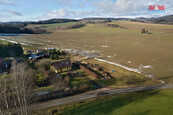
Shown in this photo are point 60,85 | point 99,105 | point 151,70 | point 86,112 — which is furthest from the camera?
point 151,70

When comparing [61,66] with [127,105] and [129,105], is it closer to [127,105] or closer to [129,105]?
[127,105]

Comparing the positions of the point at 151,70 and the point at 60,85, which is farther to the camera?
the point at 151,70

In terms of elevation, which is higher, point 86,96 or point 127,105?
point 127,105

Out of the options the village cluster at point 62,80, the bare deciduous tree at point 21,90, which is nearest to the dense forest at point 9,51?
the village cluster at point 62,80

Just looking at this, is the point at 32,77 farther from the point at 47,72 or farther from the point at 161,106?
the point at 161,106

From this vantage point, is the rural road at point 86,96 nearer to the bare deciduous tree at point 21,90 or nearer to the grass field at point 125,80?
the grass field at point 125,80

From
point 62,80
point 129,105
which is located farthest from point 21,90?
point 129,105

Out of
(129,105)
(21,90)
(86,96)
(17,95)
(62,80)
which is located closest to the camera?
(17,95)

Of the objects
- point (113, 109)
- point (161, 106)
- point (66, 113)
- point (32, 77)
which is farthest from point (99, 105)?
point (32, 77)
